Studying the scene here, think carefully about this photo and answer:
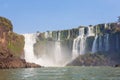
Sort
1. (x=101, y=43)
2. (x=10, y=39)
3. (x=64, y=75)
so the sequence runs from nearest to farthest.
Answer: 1. (x=64, y=75)
2. (x=10, y=39)
3. (x=101, y=43)

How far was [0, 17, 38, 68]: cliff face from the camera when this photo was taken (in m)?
133

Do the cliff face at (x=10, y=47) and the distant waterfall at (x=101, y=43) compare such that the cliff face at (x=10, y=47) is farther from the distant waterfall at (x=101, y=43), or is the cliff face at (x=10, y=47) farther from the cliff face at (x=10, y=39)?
the distant waterfall at (x=101, y=43)

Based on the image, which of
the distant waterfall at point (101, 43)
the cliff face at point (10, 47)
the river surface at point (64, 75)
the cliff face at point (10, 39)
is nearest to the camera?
the river surface at point (64, 75)

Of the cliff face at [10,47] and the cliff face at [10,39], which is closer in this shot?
the cliff face at [10,47]

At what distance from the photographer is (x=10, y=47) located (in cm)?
17862

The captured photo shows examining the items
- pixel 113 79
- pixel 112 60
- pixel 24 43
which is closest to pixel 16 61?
pixel 24 43

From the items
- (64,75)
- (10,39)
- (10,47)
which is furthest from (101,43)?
(64,75)

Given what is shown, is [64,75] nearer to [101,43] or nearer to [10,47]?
[10,47]

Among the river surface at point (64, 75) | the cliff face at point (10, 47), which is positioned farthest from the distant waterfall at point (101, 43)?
the river surface at point (64, 75)

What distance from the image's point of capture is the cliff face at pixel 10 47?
133m

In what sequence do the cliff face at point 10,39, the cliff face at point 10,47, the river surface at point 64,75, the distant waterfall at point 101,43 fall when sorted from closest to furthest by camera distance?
the river surface at point 64,75 < the cliff face at point 10,47 < the cliff face at point 10,39 < the distant waterfall at point 101,43

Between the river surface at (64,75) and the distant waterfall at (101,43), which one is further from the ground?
the distant waterfall at (101,43)

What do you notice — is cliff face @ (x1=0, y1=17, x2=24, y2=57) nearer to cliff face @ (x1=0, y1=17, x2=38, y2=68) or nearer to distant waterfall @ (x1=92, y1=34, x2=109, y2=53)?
cliff face @ (x1=0, y1=17, x2=38, y2=68)

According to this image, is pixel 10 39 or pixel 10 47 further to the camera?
pixel 10 39
